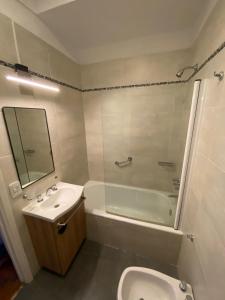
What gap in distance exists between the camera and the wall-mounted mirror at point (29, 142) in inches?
47.4

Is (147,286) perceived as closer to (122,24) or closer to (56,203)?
(56,203)

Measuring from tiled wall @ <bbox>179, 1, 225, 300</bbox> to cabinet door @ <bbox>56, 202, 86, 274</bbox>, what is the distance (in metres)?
1.17

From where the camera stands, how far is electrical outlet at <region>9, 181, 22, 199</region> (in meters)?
1.17

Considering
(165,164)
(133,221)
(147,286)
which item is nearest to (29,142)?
(133,221)

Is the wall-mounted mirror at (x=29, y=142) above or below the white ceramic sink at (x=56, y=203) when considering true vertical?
above

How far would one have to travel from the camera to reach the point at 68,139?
2.00 meters

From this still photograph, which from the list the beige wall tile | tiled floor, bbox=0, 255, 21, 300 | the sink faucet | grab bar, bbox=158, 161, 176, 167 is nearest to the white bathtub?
grab bar, bbox=158, 161, 176, 167

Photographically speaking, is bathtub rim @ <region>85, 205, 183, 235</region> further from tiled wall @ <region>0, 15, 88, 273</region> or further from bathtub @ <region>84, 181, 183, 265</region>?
tiled wall @ <region>0, 15, 88, 273</region>

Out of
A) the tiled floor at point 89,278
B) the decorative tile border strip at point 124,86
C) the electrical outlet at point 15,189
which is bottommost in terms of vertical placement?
the tiled floor at point 89,278

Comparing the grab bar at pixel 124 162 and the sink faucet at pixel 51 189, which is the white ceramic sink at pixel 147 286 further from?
the grab bar at pixel 124 162

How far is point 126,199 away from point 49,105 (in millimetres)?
1914

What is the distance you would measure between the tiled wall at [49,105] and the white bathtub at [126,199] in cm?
34

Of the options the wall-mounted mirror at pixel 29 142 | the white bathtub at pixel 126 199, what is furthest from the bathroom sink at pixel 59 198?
the white bathtub at pixel 126 199

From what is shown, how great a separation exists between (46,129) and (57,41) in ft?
3.70
